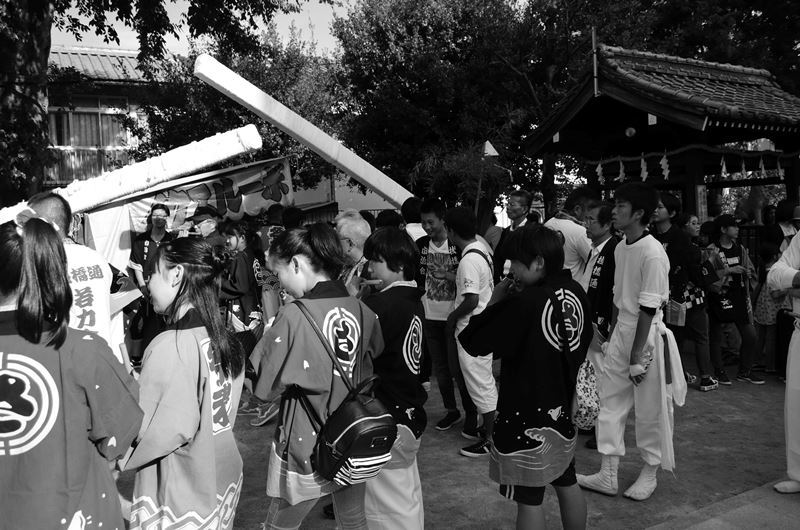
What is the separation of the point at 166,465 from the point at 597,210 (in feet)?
11.9

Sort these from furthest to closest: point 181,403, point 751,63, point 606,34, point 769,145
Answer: point 751,63 → point 606,34 → point 769,145 → point 181,403

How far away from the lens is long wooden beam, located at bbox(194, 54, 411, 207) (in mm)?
6980

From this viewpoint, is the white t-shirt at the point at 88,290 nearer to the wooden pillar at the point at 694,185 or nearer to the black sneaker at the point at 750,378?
the black sneaker at the point at 750,378

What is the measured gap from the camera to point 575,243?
17.3 feet

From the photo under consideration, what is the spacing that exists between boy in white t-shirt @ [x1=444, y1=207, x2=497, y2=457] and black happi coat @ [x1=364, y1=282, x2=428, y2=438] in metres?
1.63

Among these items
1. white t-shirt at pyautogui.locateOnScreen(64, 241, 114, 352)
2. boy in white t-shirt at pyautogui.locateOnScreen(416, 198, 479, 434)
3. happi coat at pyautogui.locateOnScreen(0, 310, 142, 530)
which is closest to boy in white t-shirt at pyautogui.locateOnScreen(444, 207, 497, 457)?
boy in white t-shirt at pyautogui.locateOnScreen(416, 198, 479, 434)

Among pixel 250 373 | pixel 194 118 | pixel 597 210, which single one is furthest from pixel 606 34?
pixel 250 373

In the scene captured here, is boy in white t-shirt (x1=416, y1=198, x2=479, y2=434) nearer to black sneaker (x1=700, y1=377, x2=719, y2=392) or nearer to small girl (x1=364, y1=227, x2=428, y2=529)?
small girl (x1=364, y1=227, x2=428, y2=529)

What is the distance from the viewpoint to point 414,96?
16.2m

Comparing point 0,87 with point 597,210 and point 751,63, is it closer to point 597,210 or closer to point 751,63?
point 597,210

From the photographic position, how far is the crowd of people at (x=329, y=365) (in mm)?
1864

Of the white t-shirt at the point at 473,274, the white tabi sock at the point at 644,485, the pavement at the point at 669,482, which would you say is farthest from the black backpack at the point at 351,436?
the white t-shirt at the point at 473,274

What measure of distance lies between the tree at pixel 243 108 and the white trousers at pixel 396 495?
12654 millimetres

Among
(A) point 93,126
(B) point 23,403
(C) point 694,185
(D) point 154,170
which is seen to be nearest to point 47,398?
(B) point 23,403
